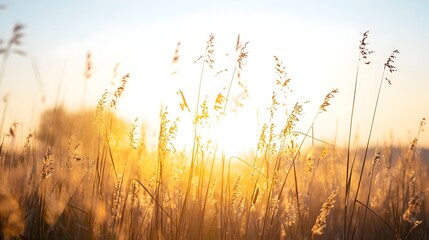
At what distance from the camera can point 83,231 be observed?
3.31 m

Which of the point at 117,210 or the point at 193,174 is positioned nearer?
the point at 117,210

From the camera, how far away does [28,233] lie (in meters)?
2.88

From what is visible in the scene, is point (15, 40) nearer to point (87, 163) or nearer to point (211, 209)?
point (87, 163)

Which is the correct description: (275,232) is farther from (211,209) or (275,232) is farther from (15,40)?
(15,40)

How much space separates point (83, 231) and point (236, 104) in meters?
1.35

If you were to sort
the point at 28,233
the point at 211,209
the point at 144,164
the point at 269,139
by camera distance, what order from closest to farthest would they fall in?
the point at 28,233 < the point at 269,139 < the point at 144,164 < the point at 211,209

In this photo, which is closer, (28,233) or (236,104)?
(28,233)

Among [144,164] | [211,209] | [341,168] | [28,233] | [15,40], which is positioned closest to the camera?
[15,40]

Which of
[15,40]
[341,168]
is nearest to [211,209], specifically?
[341,168]

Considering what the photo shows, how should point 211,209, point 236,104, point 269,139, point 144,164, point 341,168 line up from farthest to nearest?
point 341,168
point 211,209
point 144,164
point 236,104
point 269,139

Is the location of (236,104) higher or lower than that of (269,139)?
higher

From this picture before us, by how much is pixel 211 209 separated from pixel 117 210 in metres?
1.85

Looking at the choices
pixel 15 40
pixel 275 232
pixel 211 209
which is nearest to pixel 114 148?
pixel 15 40

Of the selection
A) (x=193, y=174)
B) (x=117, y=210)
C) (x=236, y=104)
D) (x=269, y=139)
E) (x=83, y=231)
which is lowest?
(x=83, y=231)
